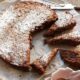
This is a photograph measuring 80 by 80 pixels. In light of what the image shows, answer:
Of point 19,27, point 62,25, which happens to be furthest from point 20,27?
point 62,25

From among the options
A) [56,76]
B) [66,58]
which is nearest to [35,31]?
[66,58]

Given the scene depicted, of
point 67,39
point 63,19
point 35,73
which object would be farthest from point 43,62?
point 63,19

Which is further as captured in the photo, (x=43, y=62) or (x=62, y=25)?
(x=62, y=25)

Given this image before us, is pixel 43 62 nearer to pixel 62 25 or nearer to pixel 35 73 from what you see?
pixel 35 73

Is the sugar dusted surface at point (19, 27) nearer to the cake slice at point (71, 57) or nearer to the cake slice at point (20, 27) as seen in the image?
the cake slice at point (20, 27)

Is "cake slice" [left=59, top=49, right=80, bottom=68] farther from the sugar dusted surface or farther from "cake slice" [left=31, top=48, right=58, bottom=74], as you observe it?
the sugar dusted surface
